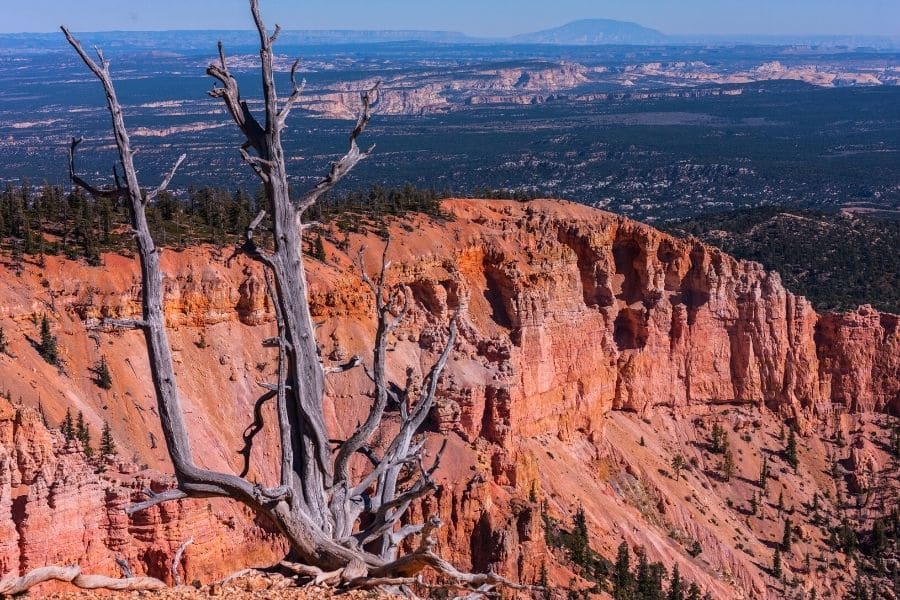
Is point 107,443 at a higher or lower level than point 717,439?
higher

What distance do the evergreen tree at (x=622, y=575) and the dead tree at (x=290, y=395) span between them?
2460 cm

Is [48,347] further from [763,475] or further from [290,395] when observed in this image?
[763,475]

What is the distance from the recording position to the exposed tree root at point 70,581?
10.6 meters

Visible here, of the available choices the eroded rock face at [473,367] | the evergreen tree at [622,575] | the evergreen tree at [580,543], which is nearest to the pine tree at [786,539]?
the eroded rock face at [473,367]

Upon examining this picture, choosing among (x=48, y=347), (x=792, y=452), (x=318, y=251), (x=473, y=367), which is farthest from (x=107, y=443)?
(x=792, y=452)

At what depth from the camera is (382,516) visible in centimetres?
1196

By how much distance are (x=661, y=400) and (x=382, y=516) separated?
43456 mm

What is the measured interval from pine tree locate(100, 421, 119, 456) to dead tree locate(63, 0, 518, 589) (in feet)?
59.7

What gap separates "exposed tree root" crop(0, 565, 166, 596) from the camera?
10.6 metres

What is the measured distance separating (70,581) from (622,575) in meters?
28.0

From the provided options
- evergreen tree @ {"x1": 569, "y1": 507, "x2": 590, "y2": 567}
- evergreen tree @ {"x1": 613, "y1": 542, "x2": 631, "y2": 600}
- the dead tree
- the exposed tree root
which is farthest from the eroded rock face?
the dead tree

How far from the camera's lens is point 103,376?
115 ft

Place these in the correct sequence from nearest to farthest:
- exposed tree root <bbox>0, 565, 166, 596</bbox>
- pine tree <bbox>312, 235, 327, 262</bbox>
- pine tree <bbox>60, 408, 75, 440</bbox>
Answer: exposed tree root <bbox>0, 565, 166, 596</bbox>
pine tree <bbox>60, 408, 75, 440</bbox>
pine tree <bbox>312, 235, 327, 262</bbox>

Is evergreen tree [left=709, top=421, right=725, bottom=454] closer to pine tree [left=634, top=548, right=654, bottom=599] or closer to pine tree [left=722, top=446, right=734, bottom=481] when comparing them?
pine tree [left=722, top=446, right=734, bottom=481]
